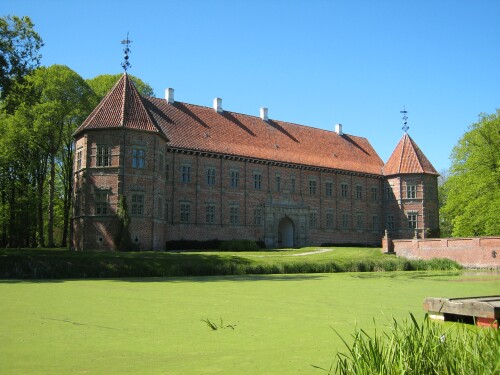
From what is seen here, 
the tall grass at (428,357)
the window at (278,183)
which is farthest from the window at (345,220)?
the tall grass at (428,357)

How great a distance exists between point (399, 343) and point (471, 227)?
1362 inches

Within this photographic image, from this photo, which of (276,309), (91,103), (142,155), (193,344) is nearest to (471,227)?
(142,155)

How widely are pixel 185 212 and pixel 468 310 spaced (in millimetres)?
26563

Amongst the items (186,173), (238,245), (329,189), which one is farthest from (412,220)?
(186,173)

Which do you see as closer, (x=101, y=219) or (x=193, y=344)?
(x=193, y=344)

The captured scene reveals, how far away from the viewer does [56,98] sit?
116 feet

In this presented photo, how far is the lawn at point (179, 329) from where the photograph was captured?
4.85m

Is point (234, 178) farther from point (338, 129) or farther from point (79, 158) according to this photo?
point (338, 129)

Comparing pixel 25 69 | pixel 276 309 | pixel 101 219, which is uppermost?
pixel 25 69

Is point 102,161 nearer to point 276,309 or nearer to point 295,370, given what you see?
point 276,309

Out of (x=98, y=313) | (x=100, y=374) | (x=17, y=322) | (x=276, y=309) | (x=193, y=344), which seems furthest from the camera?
(x=276, y=309)

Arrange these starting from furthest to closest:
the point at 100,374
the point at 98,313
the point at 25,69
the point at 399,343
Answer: the point at 25,69 < the point at 98,313 < the point at 100,374 < the point at 399,343

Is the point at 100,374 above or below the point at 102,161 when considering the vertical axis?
below

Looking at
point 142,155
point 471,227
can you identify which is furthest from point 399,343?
point 471,227
